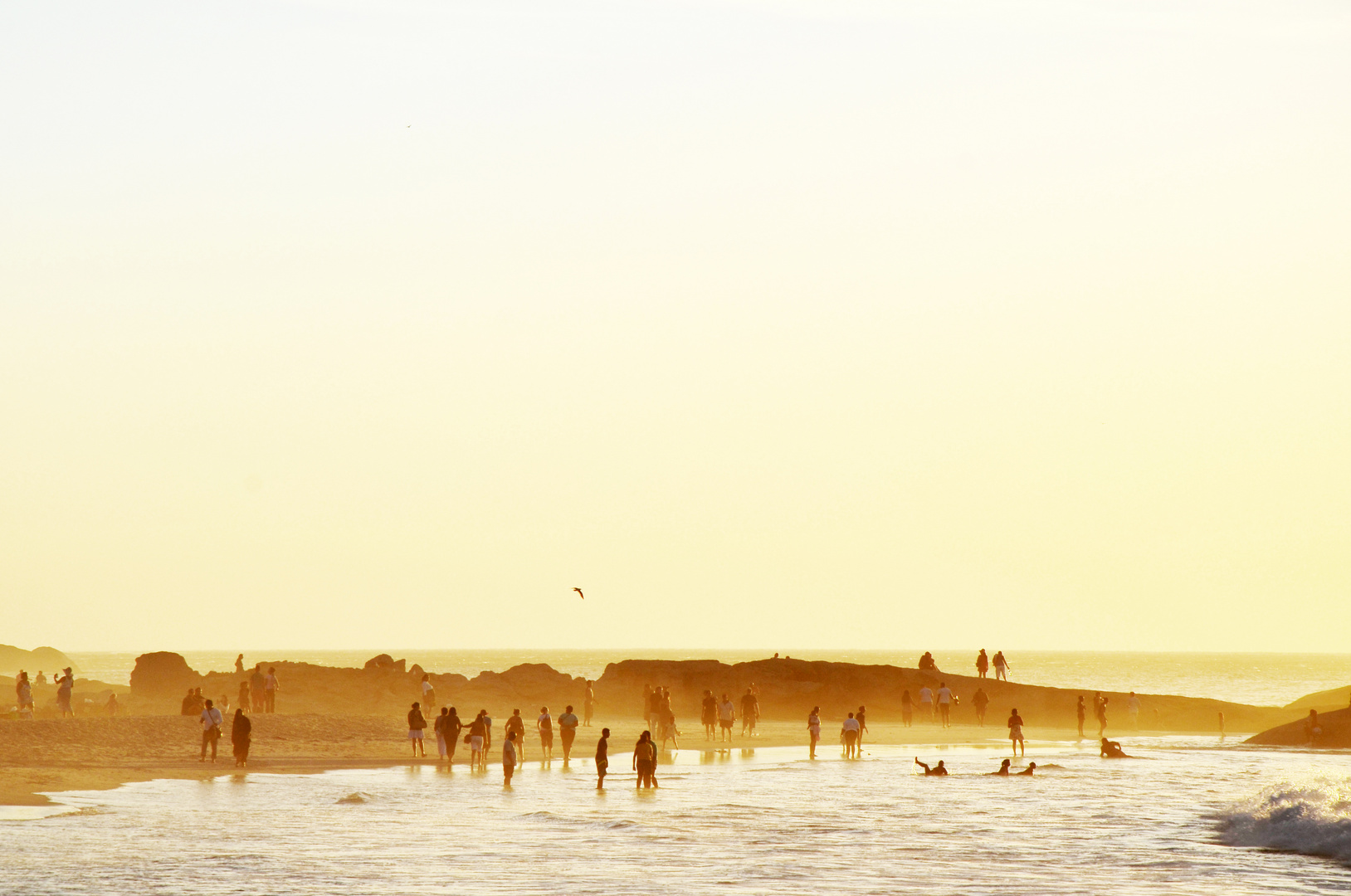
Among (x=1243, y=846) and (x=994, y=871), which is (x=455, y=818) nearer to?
(x=994, y=871)

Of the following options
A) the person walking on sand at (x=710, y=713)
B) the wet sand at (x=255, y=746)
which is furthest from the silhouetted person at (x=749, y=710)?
the person walking on sand at (x=710, y=713)

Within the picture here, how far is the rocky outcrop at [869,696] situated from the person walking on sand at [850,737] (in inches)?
678

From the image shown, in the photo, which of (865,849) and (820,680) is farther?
(820,680)

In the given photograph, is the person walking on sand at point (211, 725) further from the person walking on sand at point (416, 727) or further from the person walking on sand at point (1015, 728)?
the person walking on sand at point (1015, 728)

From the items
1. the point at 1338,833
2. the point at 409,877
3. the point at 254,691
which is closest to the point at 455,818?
the point at 409,877

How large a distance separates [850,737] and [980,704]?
16.0 m

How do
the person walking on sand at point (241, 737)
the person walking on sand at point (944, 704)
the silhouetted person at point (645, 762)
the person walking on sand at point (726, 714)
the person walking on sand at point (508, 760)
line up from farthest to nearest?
1. the person walking on sand at point (944, 704)
2. the person walking on sand at point (726, 714)
3. the person walking on sand at point (241, 737)
4. the person walking on sand at point (508, 760)
5. the silhouetted person at point (645, 762)

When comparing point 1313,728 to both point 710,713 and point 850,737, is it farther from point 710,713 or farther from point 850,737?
point 710,713

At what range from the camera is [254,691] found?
51.0 m

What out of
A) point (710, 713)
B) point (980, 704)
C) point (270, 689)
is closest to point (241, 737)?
point (270, 689)

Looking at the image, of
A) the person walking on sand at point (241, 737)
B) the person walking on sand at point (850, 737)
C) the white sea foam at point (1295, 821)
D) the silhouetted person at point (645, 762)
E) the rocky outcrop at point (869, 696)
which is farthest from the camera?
the rocky outcrop at point (869, 696)

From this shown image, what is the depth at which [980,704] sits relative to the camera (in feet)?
181

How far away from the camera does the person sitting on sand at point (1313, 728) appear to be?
48.8 metres

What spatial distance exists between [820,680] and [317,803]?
1384 inches
